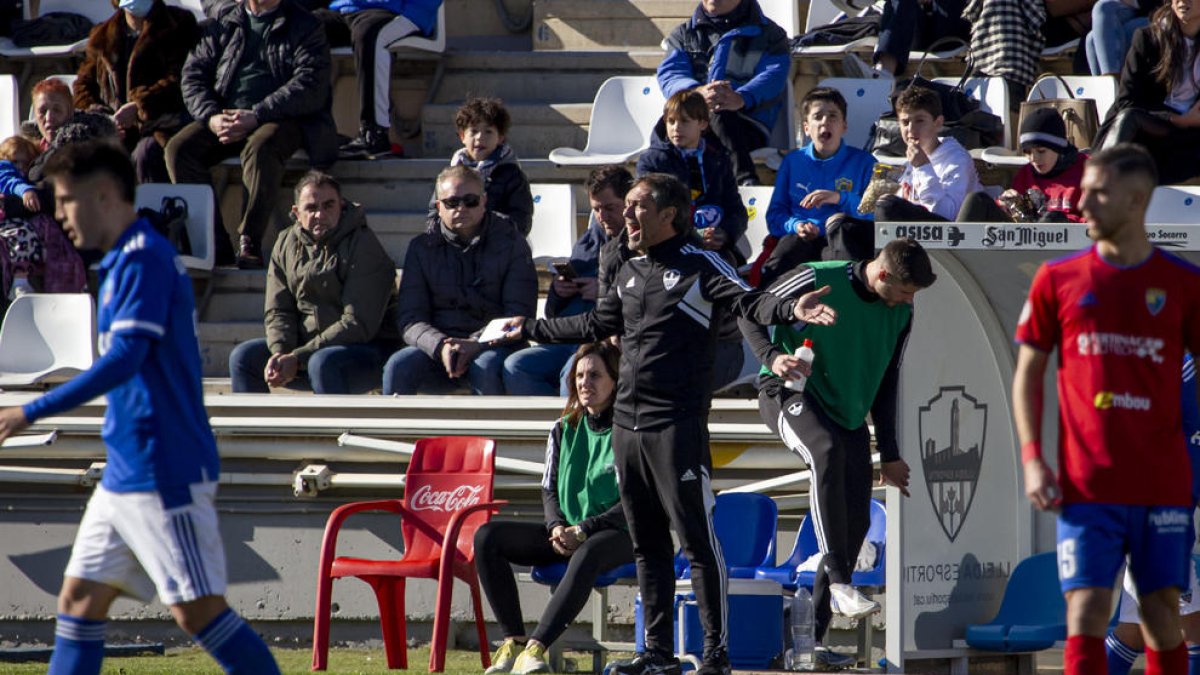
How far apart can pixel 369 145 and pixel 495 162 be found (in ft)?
6.84

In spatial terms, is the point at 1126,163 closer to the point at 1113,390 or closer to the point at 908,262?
the point at 1113,390

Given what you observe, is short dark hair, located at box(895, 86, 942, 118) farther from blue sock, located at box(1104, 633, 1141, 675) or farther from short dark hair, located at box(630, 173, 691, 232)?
blue sock, located at box(1104, 633, 1141, 675)

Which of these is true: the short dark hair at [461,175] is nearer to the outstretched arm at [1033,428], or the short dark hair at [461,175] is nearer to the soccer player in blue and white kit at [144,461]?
the soccer player in blue and white kit at [144,461]

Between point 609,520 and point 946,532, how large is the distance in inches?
55.8

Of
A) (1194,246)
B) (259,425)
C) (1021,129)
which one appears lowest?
(259,425)

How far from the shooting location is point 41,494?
8906mm

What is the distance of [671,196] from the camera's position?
6754 mm

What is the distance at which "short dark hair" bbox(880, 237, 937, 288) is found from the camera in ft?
22.7

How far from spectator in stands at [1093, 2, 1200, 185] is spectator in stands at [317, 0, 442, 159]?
4424mm

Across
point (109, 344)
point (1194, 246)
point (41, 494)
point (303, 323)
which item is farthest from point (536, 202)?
point (109, 344)

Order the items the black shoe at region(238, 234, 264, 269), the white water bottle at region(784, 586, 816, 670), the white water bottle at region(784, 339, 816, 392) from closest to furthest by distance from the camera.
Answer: the white water bottle at region(784, 339, 816, 392)
the white water bottle at region(784, 586, 816, 670)
the black shoe at region(238, 234, 264, 269)

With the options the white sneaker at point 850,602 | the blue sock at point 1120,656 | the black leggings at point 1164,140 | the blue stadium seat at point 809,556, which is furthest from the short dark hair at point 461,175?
the blue sock at point 1120,656

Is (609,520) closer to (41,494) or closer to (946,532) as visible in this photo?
(946,532)

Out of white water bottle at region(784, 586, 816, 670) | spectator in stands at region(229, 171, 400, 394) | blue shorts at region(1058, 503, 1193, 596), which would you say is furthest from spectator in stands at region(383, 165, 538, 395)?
blue shorts at region(1058, 503, 1193, 596)
